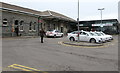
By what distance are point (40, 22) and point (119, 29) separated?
31.6m

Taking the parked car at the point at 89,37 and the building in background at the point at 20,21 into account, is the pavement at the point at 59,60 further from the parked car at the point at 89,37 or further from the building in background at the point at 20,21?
the building in background at the point at 20,21

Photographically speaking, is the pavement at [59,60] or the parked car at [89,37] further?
the parked car at [89,37]

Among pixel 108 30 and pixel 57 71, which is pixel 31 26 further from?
pixel 108 30

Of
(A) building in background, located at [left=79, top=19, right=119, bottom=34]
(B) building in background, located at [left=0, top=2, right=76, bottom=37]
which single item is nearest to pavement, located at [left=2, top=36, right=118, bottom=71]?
(B) building in background, located at [left=0, top=2, right=76, bottom=37]

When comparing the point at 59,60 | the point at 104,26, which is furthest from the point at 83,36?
the point at 104,26

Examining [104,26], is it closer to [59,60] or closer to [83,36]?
[83,36]

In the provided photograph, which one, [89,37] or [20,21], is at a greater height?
[20,21]

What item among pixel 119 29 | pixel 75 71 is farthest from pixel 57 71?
pixel 119 29

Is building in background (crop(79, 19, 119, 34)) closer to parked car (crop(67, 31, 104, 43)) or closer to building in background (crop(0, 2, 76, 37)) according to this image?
building in background (crop(0, 2, 76, 37))

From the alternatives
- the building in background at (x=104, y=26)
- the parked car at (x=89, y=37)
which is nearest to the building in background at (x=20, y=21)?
the parked car at (x=89, y=37)

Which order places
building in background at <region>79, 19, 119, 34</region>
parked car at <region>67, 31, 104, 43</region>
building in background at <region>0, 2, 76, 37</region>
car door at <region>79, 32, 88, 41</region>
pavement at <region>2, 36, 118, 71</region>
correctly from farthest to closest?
building in background at <region>79, 19, 119, 34</region> → building in background at <region>0, 2, 76, 37</region> → car door at <region>79, 32, 88, 41</region> → parked car at <region>67, 31, 104, 43</region> → pavement at <region>2, 36, 118, 71</region>

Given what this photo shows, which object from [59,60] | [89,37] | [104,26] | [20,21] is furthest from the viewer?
[104,26]

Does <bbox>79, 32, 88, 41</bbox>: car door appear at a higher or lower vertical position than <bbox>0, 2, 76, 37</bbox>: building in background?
lower

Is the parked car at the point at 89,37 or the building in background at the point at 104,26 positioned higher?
the building in background at the point at 104,26
